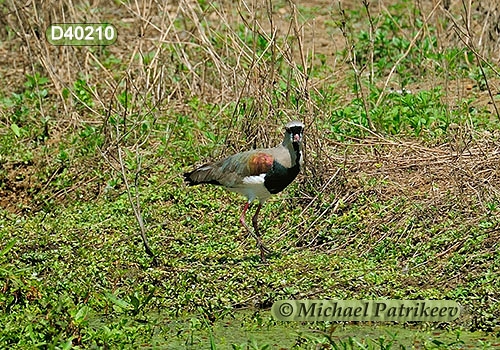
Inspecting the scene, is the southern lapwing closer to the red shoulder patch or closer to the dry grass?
the red shoulder patch

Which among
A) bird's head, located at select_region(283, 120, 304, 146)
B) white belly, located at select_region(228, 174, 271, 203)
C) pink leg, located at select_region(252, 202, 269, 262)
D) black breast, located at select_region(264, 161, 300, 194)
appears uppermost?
bird's head, located at select_region(283, 120, 304, 146)

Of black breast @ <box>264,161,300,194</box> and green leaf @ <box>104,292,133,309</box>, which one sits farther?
black breast @ <box>264,161,300,194</box>

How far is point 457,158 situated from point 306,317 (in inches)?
81.9

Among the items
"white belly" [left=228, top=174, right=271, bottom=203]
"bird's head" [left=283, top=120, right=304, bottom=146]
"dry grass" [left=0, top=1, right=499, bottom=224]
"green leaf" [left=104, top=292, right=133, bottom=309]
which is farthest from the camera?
"dry grass" [left=0, top=1, right=499, bottom=224]

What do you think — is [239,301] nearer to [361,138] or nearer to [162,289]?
[162,289]

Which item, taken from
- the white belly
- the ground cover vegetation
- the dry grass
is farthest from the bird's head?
the ground cover vegetation

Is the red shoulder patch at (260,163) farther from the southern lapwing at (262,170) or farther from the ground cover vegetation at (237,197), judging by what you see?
the ground cover vegetation at (237,197)

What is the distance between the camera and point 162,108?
9109 mm

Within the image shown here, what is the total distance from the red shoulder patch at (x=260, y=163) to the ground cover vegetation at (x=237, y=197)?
58cm

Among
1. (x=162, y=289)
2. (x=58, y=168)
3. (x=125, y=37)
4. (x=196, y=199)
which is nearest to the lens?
(x=162, y=289)

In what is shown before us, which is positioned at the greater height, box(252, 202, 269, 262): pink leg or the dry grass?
the dry grass

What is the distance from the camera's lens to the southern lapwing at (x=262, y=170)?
6812 mm

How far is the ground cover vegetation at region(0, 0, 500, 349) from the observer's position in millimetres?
5805

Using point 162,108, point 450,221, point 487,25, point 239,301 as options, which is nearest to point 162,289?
point 239,301
